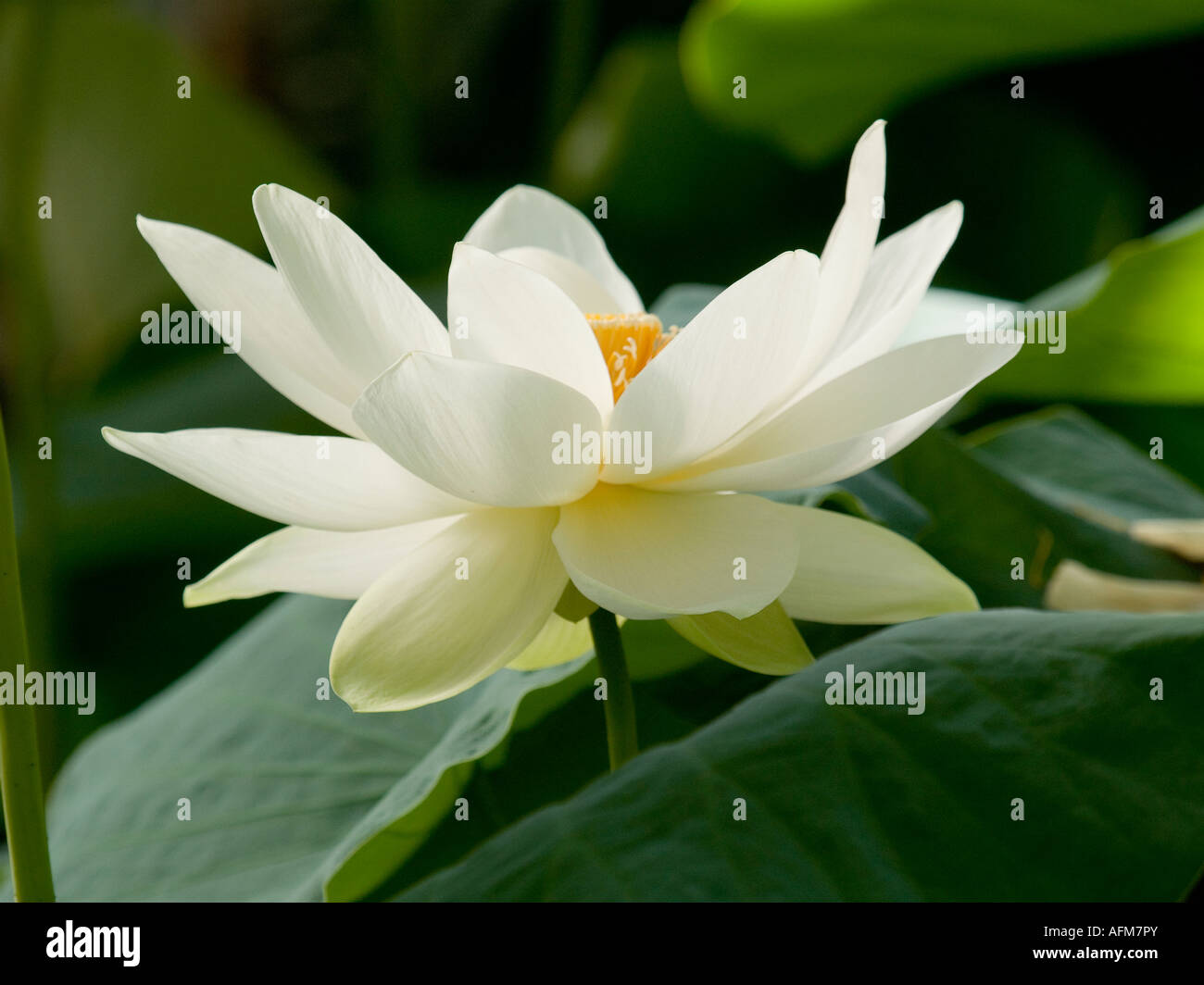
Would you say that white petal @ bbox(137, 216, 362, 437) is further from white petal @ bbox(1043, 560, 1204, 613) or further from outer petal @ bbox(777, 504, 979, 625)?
white petal @ bbox(1043, 560, 1204, 613)

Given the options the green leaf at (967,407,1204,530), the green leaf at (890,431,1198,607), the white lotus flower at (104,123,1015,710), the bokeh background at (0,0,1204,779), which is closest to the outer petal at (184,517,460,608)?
the white lotus flower at (104,123,1015,710)

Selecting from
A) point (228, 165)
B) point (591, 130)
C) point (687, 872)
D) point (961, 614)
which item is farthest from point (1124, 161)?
point (687, 872)

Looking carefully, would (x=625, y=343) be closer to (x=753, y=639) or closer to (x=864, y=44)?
(x=753, y=639)

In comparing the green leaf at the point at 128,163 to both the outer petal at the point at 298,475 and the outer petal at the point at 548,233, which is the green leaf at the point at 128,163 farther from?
the outer petal at the point at 298,475

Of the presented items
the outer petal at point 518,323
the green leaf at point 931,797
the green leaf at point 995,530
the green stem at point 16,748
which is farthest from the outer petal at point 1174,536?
the green stem at point 16,748

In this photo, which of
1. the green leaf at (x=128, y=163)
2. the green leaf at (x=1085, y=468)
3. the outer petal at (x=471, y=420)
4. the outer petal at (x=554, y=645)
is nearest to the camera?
the outer petal at (x=471, y=420)

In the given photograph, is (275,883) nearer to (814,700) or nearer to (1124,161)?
(814,700)
